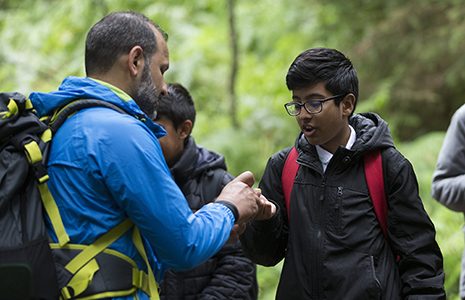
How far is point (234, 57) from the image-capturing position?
9.49 meters

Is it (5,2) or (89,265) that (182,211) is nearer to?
(89,265)

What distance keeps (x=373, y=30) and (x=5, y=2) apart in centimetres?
812

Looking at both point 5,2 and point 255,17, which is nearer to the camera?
point 255,17

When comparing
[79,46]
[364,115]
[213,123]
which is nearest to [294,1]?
[213,123]

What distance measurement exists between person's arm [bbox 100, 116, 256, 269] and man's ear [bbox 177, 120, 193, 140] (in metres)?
1.51

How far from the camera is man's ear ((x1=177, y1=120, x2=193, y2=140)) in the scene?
4160 millimetres

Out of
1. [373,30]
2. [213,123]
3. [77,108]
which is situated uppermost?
[373,30]

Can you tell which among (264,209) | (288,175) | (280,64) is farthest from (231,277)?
(280,64)

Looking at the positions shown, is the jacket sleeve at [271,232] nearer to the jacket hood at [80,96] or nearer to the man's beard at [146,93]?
the man's beard at [146,93]

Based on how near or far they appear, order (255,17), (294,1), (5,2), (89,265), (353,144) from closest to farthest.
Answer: (89,265) → (353,144) → (294,1) → (255,17) → (5,2)

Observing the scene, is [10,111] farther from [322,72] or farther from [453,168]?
[453,168]

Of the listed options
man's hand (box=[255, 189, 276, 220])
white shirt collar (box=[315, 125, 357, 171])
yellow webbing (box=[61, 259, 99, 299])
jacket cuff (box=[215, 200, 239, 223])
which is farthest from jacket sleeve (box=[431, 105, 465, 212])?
yellow webbing (box=[61, 259, 99, 299])

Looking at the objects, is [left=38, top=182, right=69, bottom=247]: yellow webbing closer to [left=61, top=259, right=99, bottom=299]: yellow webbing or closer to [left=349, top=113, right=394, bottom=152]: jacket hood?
[left=61, top=259, right=99, bottom=299]: yellow webbing

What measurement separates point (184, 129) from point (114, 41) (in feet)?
4.51
